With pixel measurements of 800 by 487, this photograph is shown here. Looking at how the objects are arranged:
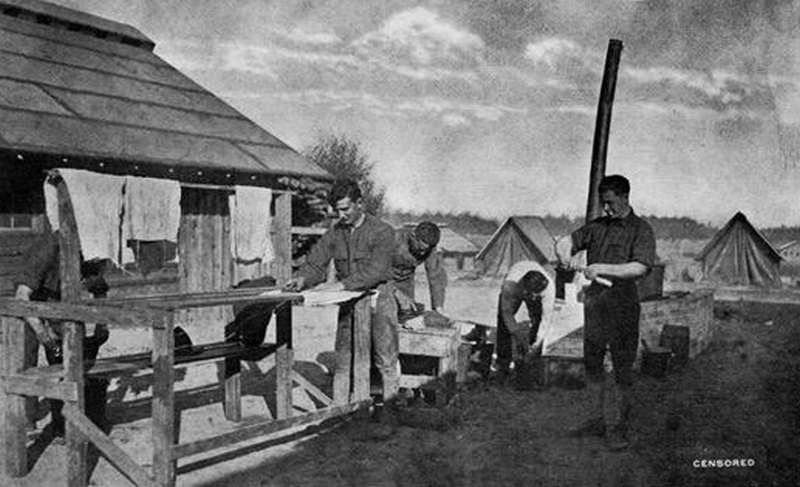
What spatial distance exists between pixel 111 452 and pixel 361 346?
207 cm

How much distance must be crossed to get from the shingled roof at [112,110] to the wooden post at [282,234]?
53 centimetres

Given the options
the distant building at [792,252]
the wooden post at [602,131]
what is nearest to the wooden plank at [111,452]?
the wooden post at [602,131]

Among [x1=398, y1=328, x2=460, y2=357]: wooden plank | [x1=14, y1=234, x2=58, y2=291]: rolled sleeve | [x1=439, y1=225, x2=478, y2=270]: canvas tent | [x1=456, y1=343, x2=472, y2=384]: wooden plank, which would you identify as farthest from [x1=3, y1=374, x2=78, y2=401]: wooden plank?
[x1=439, y1=225, x2=478, y2=270]: canvas tent

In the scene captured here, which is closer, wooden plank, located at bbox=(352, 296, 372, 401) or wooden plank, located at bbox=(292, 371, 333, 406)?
wooden plank, located at bbox=(352, 296, 372, 401)

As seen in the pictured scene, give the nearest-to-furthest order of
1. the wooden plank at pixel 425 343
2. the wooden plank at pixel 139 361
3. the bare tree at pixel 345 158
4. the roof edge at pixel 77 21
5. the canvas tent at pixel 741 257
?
the wooden plank at pixel 139 361
the wooden plank at pixel 425 343
the roof edge at pixel 77 21
the canvas tent at pixel 741 257
the bare tree at pixel 345 158

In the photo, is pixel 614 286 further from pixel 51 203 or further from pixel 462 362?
pixel 51 203

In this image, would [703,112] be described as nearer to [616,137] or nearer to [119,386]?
[119,386]

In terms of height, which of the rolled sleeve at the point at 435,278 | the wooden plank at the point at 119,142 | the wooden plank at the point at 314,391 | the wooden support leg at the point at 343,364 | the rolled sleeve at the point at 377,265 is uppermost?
the wooden plank at the point at 119,142

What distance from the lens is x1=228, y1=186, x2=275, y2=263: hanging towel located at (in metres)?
10.5

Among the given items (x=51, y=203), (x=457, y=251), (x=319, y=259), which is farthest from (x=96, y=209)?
(x=457, y=251)

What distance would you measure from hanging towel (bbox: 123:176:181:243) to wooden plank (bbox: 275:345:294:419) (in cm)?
375

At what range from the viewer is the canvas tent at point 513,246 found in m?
28.0

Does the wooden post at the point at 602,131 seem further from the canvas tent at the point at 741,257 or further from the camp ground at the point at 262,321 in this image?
the canvas tent at the point at 741,257

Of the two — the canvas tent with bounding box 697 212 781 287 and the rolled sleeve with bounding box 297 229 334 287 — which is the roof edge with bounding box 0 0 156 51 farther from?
the canvas tent with bounding box 697 212 781 287
